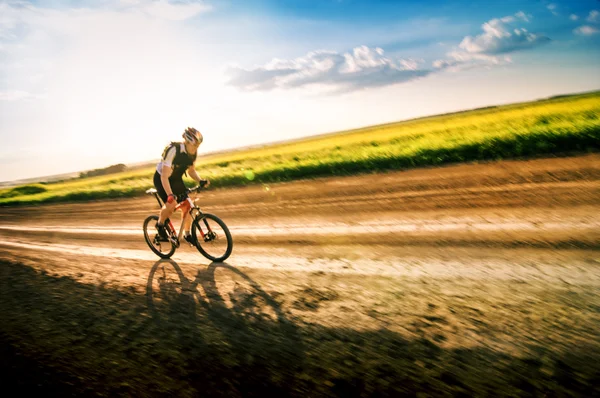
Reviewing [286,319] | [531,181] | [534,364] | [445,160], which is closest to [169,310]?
[286,319]

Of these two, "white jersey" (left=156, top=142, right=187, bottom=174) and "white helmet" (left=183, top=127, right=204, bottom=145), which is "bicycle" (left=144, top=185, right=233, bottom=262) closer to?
"white jersey" (left=156, top=142, right=187, bottom=174)

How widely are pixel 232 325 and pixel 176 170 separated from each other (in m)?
3.15

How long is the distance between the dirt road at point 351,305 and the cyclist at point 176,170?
888 millimetres

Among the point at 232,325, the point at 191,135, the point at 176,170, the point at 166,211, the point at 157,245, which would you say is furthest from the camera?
the point at 157,245

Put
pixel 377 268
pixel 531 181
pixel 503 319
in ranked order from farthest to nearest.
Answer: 1. pixel 531 181
2. pixel 377 268
3. pixel 503 319

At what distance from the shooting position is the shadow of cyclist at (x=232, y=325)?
271cm

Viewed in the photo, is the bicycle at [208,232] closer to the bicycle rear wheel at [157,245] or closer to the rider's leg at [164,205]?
the rider's leg at [164,205]

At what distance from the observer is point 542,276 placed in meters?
3.60

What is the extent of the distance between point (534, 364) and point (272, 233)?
4874 mm

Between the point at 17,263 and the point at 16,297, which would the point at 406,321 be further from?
the point at 17,263

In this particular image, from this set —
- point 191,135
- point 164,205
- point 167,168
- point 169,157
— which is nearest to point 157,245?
point 164,205

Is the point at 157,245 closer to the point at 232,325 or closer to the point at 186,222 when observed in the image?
the point at 186,222

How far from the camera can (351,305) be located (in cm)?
353

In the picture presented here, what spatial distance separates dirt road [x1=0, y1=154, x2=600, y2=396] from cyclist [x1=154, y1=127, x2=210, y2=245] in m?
0.89
